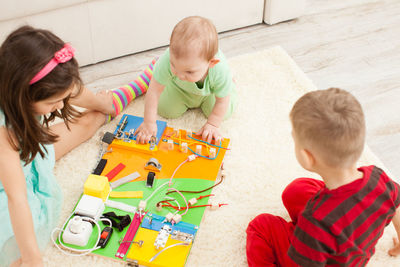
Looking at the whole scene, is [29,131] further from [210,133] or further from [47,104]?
[210,133]

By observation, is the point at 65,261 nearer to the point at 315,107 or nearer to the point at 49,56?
the point at 49,56

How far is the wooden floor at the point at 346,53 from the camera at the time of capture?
1704 millimetres

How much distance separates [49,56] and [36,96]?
10cm

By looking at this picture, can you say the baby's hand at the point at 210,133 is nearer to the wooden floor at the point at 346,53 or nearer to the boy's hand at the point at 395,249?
the wooden floor at the point at 346,53

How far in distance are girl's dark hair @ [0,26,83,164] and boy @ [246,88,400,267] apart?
0.56 metres

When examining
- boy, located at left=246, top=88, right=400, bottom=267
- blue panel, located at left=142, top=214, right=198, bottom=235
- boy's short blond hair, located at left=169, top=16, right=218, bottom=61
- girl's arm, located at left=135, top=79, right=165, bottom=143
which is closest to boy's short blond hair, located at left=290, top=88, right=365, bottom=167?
boy, located at left=246, top=88, right=400, bottom=267

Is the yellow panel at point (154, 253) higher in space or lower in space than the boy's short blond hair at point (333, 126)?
lower

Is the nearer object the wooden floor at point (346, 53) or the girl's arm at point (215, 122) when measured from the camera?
the girl's arm at point (215, 122)

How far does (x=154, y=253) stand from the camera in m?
1.23

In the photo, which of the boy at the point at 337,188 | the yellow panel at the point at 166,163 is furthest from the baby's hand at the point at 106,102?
the boy at the point at 337,188

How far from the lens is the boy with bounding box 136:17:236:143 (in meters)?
1.22

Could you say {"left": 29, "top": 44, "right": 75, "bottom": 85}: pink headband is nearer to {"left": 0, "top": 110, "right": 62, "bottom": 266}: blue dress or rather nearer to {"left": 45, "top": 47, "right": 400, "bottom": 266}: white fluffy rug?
{"left": 0, "top": 110, "right": 62, "bottom": 266}: blue dress

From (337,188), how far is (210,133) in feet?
2.10

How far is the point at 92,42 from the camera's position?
1794mm
